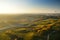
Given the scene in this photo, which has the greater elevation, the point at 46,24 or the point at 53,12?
the point at 53,12

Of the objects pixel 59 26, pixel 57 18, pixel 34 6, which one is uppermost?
pixel 34 6

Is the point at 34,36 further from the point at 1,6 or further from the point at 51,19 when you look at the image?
the point at 1,6

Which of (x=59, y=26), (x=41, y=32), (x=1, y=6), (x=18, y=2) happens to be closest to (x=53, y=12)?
(x=59, y=26)

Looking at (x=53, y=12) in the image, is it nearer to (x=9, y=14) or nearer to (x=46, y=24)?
(x=46, y=24)

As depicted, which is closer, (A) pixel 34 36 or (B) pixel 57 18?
(A) pixel 34 36

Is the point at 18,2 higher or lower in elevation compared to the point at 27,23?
higher

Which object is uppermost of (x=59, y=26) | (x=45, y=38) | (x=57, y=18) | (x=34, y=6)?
(x=34, y=6)

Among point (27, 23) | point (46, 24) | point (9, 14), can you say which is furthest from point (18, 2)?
point (46, 24)

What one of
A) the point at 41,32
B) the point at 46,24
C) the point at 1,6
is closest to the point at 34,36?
the point at 41,32

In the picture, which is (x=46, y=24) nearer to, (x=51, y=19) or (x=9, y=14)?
(x=51, y=19)
